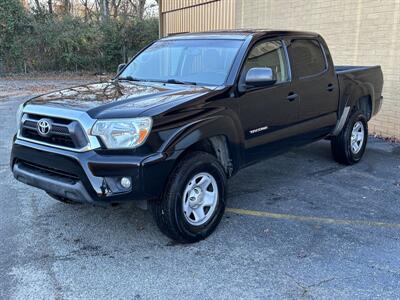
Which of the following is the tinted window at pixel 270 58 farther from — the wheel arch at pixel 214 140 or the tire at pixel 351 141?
the tire at pixel 351 141

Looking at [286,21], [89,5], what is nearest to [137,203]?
[286,21]

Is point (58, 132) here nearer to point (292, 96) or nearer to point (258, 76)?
point (258, 76)

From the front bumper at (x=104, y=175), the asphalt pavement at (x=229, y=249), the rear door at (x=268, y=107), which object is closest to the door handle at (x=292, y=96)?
the rear door at (x=268, y=107)

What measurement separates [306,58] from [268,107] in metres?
1.24

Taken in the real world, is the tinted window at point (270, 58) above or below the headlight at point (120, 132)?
above

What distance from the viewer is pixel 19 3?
921 inches

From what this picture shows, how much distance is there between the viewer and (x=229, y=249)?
4.08m

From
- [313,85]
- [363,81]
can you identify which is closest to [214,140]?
[313,85]

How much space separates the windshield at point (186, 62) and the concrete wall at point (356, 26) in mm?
4764

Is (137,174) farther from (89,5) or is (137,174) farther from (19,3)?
(89,5)

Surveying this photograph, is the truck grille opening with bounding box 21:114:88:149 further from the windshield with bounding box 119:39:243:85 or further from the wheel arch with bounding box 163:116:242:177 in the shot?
the windshield with bounding box 119:39:243:85

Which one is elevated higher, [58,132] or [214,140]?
[58,132]

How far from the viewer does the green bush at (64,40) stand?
75.8 feet

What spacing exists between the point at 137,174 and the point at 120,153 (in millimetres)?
221
